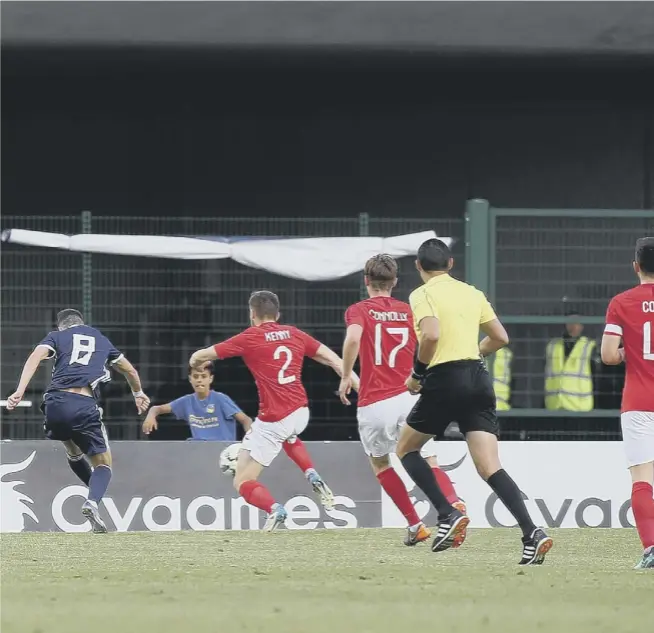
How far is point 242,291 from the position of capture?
15.0 metres

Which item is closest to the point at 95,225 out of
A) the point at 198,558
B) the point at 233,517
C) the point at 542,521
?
the point at 233,517

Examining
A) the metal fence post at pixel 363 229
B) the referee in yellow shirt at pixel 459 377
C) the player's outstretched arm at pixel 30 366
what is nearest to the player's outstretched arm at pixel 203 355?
the player's outstretched arm at pixel 30 366

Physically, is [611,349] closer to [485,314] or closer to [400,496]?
Result: [485,314]

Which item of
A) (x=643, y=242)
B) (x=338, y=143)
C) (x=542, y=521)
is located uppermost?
(x=338, y=143)

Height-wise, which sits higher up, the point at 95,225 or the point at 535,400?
the point at 95,225

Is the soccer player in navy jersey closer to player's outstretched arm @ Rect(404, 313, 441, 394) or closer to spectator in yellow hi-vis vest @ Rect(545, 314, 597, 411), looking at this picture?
player's outstretched arm @ Rect(404, 313, 441, 394)

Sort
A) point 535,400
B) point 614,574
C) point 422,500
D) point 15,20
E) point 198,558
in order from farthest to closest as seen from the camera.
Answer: point 15,20 < point 535,400 < point 422,500 < point 198,558 < point 614,574

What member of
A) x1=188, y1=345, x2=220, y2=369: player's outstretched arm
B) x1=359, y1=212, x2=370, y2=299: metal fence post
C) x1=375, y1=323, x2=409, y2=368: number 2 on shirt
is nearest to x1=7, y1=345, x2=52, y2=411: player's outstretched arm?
x1=188, y1=345, x2=220, y2=369: player's outstretched arm

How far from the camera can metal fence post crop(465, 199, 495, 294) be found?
553 inches

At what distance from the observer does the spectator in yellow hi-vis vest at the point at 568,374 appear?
1432 centimetres

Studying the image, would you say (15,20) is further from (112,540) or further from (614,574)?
(614,574)

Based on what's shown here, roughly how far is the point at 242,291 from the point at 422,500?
3.02 m

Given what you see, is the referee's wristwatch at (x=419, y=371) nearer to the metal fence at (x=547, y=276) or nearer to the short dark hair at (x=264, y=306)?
the short dark hair at (x=264, y=306)

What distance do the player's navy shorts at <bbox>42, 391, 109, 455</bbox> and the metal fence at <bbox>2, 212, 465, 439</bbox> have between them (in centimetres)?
232
